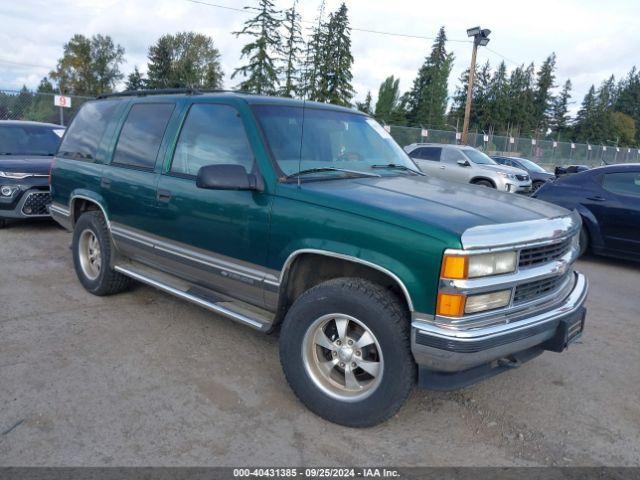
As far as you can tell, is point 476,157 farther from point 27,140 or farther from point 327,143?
point 327,143

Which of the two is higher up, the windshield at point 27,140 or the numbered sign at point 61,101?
the numbered sign at point 61,101

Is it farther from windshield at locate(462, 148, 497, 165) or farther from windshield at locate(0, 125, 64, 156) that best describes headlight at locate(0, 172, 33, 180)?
windshield at locate(462, 148, 497, 165)

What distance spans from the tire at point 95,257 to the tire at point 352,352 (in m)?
2.38

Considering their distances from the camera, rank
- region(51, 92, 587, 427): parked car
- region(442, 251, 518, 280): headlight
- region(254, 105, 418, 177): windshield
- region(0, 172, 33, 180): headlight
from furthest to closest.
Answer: region(0, 172, 33, 180): headlight < region(254, 105, 418, 177): windshield < region(51, 92, 587, 427): parked car < region(442, 251, 518, 280): headlight

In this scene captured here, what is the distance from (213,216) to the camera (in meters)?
3.73

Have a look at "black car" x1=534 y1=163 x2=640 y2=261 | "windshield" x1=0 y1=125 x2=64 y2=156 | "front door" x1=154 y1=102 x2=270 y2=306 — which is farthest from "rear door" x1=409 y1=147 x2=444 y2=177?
"front door" x1=154 y1=102 x2=270 y2=306

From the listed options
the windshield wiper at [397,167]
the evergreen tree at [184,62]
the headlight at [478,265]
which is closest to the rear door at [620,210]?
the windshield wiper at [397,167]

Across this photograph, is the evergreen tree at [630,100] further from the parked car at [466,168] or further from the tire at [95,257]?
the tire at [95,257]

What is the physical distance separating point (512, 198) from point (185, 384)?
251 centimetres

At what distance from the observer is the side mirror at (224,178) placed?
3287mm

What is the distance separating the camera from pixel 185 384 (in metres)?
3.56

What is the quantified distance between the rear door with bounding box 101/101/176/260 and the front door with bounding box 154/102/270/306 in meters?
0.18

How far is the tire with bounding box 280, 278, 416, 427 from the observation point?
2863mm

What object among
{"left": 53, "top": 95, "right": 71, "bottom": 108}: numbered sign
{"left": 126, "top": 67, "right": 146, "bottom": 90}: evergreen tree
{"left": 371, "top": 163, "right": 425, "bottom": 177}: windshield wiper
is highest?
{"left": 126, "top": 67, "right": 146, "bottom": 90}: evergreen tree
